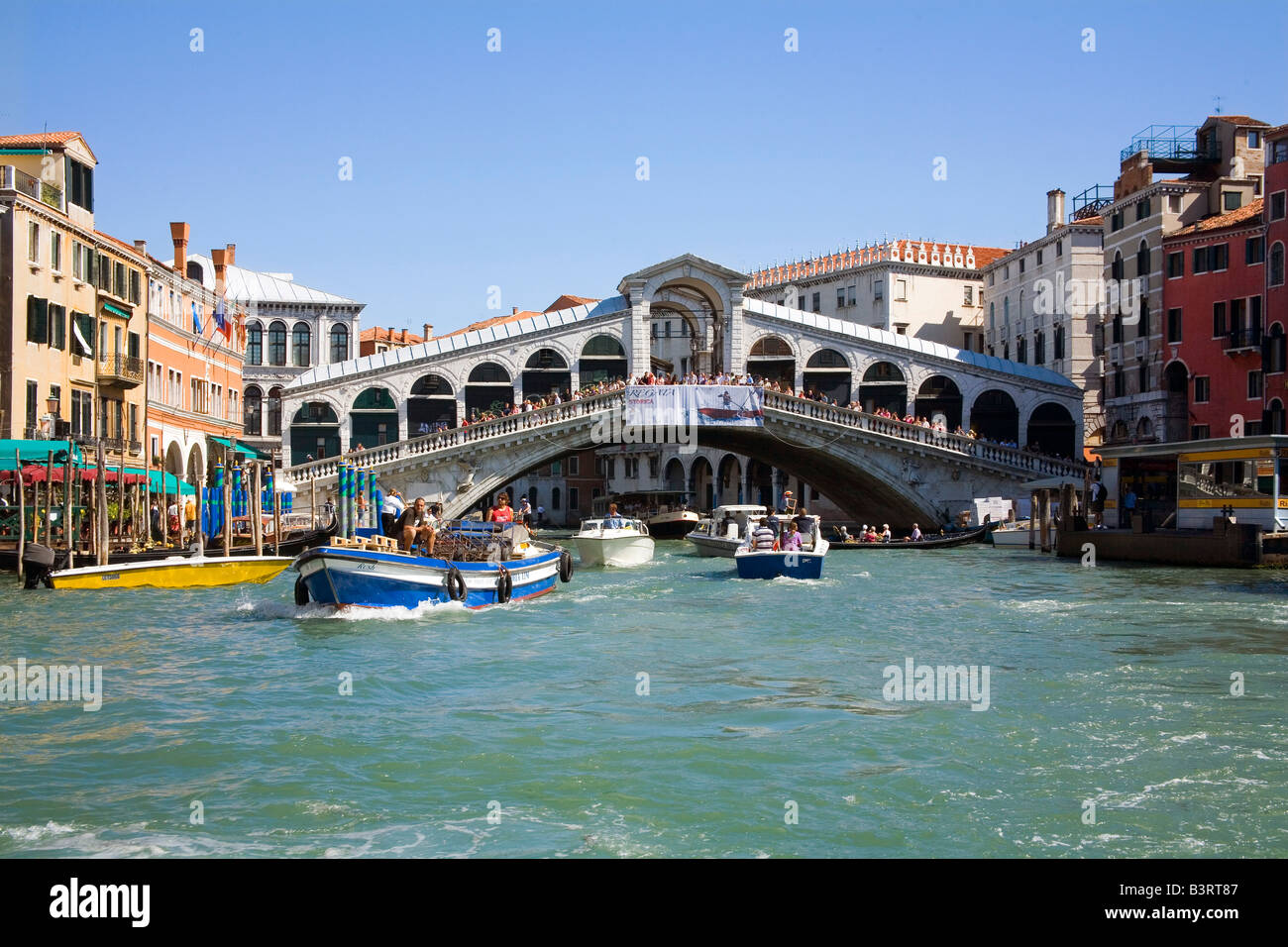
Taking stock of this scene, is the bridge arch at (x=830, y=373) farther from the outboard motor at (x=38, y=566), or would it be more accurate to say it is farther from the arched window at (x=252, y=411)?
the outboard motor at (x=38, y=566)

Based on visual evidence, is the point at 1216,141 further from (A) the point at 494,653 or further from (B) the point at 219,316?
(A) the point at 494,653

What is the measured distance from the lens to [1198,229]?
34188mm

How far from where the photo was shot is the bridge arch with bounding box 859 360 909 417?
41.5 m

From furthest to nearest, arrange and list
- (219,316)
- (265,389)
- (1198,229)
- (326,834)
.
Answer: (265,389), (219,316), (1198,229), (326,834)

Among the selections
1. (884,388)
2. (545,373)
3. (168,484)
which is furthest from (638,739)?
(884,388)

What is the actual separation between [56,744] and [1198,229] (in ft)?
108

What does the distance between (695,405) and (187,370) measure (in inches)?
556

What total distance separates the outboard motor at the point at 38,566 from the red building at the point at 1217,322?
2744 cm

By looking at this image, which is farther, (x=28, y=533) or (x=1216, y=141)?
(x=1216, y=141)

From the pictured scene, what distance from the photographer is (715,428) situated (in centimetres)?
3647

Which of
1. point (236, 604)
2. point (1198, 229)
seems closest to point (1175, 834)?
point (236, 604)

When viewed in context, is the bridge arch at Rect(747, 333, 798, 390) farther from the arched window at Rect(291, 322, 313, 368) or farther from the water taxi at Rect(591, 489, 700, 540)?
the arched window at Rect(291, 322, 313, 368)

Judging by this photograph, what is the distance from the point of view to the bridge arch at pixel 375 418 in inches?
1533

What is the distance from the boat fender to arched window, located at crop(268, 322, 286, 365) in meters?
35.3
